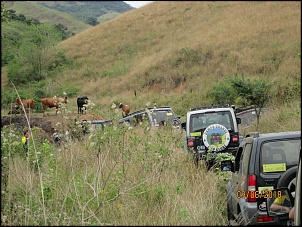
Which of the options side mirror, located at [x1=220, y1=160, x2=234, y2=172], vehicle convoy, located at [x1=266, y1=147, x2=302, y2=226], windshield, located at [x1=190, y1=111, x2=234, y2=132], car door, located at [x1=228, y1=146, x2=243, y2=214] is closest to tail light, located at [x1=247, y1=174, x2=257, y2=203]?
vehicle convoy, located at [x1=266, y1=147, x2=302, y2=226]

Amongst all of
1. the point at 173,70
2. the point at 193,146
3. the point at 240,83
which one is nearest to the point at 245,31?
the point at 173,70

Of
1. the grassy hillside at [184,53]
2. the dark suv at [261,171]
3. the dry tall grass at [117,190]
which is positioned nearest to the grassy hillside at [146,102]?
the dry tall grass at [117,190]

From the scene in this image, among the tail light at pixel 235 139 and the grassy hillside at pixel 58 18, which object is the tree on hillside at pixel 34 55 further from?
the grassy hillside at pixel 58 18

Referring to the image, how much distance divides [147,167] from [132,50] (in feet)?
159

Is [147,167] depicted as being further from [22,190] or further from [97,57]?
[97,57]

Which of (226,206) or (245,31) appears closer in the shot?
(226,206)

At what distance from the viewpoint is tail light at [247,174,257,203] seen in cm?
642

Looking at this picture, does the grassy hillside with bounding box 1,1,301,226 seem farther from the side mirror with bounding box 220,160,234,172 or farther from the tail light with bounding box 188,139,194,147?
the tail light with bounding box 188,139,194,147

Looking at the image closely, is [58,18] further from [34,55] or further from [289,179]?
[289,179]

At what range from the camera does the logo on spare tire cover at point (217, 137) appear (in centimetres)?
1222

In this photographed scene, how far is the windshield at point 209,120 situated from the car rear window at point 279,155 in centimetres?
688

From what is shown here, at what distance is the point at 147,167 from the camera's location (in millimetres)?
A: 8469

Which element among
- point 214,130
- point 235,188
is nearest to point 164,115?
point 214,130

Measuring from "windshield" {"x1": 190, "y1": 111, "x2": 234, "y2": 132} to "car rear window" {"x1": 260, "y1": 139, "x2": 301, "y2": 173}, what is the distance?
22.6ft
